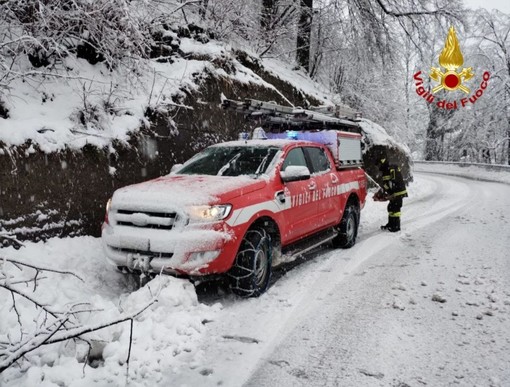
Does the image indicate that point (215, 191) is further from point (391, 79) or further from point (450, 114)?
point (450, 114)

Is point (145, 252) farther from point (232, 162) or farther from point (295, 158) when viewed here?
point (295, 158)

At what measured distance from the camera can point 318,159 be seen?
6.82 meters

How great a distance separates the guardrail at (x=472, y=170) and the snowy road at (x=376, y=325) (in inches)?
786

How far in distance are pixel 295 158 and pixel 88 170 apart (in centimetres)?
311

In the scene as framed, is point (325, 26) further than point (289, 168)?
Yes

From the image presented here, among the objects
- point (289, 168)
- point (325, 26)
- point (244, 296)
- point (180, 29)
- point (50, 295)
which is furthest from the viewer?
point (325, 26)

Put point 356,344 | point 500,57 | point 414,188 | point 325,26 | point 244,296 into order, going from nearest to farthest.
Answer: point 356,344 → point 244,296 → point 325,26 → point 414,188 → point 500,57

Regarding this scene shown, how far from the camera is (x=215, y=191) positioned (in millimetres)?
4527

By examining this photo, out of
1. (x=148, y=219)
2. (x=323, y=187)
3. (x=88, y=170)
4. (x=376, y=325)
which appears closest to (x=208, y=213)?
(x=148, y=219)

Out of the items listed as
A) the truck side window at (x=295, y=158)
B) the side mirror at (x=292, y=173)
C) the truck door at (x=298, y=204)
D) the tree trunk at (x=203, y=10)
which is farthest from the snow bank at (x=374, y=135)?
the side mirror at (x=292, y=173)

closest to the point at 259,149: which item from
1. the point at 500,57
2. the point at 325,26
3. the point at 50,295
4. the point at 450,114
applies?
the point at 50,295

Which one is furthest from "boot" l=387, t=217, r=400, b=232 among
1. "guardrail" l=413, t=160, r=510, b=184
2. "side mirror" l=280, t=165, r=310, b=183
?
"guardrail" l=413, t=160, r=510, b=184

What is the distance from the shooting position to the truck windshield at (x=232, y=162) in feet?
18.1

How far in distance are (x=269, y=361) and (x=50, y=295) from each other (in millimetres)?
2434
